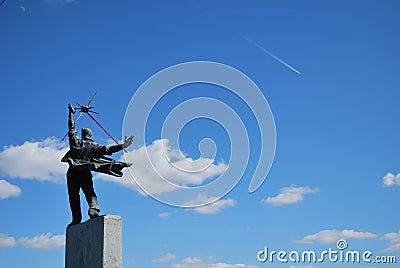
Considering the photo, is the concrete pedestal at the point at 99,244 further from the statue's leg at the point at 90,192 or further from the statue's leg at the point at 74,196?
the statue's leg at the point at 74,196

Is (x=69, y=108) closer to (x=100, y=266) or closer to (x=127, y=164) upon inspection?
(x=127, y=164)

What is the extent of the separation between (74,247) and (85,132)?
3.01 metres

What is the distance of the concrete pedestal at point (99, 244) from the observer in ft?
46.1

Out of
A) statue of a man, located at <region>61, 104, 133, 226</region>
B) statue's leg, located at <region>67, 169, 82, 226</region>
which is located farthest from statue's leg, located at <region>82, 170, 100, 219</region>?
statue's leg, located at <region>67, 169, 82, 226</region>

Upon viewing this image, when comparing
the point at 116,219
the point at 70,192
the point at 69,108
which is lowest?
the point at 116,219

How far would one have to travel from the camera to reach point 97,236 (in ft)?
47.0

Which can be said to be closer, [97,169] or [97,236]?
[97,236]

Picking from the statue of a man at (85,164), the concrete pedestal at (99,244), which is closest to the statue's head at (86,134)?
the statue of a man at (85,164)

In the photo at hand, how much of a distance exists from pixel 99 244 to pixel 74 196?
7.08ft

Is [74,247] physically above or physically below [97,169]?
below

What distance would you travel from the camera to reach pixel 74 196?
1586 centimetres

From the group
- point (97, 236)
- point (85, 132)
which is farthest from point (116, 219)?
point (85, 132)

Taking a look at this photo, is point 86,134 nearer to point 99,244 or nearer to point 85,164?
point 85,164

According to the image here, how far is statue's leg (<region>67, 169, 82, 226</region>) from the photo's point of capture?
15.8 m
